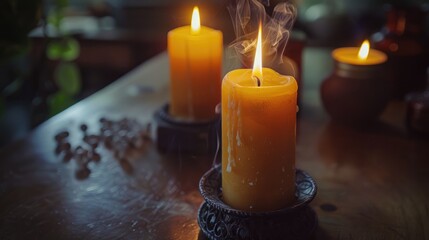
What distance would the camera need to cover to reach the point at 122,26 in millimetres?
3402

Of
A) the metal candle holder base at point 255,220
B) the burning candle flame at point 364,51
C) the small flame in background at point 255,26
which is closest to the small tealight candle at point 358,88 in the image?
the burning candle flame at point 364,51

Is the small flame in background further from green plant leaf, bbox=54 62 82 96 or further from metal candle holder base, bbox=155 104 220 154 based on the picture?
green plant leaf, bbox=54 62 82 96

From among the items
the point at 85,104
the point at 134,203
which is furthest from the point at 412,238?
the point at 85,104

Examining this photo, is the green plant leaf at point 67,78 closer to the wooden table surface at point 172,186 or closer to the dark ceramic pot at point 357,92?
the wooden table surface at point 172,186

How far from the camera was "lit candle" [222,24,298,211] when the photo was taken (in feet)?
2.34

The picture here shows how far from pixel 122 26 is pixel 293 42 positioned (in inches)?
88.5

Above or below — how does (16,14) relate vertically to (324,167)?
above

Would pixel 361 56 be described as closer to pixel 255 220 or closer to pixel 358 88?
pixel 358 88

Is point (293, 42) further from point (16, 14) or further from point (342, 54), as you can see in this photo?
point (16, 14)

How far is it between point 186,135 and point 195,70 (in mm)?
134

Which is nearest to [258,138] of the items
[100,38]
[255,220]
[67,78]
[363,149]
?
[255,220]

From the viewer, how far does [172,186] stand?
995 millimetres

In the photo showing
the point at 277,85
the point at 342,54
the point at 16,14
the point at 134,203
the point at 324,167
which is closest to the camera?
the point at 277,85

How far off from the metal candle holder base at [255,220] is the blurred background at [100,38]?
2.99 ft
